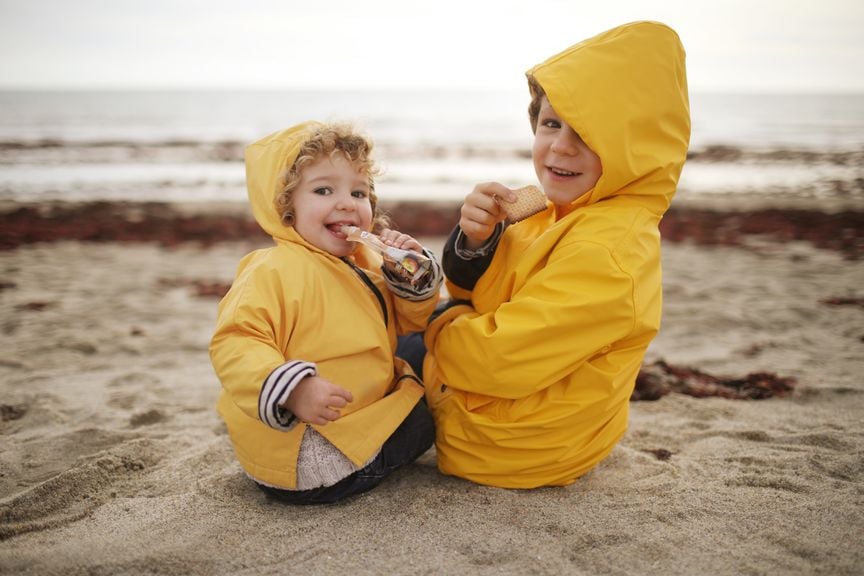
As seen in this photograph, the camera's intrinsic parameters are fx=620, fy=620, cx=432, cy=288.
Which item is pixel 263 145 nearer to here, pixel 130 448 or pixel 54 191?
pixel 130 448

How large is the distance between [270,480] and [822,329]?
5.11m

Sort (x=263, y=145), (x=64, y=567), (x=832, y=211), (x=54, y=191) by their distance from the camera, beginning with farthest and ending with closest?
(x=54, y=191)
(x=832, y=211)
(x=263, y=145)
(x=64, y=567)

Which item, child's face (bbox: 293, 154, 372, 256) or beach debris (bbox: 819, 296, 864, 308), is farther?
beach debris (bbox: 819, 296, 864, 308)

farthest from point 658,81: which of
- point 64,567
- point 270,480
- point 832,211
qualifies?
point 832,211

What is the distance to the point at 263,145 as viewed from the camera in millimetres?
2932

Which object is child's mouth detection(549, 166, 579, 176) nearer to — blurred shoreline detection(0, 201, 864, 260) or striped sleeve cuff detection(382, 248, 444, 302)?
striped sleeve cuff detection(382, 248, 444, 302)

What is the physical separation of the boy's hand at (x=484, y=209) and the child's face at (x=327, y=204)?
51cm

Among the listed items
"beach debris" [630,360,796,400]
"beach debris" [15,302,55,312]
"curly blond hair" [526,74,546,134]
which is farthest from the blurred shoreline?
"curly blond hair" [526,74,546,134]

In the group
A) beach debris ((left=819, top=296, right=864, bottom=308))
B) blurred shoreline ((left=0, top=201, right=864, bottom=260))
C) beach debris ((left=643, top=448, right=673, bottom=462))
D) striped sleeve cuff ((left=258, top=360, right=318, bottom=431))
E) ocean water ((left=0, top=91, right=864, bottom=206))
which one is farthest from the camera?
ocean water ((left=0, top=91, right=864, bottom=206))

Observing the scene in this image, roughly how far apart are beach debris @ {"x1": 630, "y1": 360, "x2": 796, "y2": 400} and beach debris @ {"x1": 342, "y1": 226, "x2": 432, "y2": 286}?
2219 mm

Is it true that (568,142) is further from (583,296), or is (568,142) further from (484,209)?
(583,296)

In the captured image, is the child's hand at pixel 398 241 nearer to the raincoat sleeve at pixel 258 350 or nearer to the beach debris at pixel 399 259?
the beach debris at pixel 399 259

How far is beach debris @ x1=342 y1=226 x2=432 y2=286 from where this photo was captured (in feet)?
9.04

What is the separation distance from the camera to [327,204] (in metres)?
2.87
